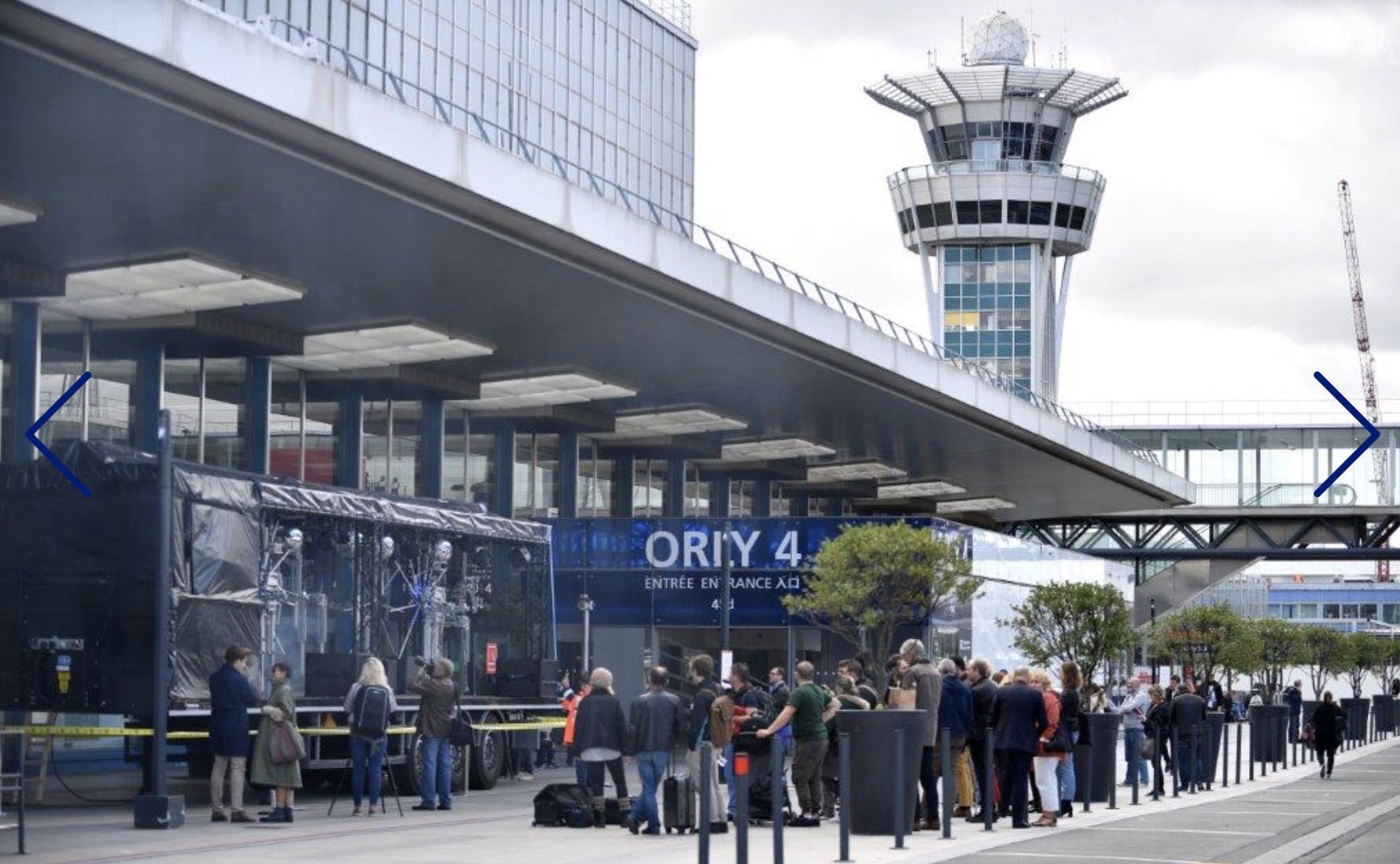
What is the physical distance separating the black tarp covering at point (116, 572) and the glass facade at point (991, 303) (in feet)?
333

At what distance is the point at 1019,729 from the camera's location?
21641mm

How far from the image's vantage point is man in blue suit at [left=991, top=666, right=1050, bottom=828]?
71.0ft

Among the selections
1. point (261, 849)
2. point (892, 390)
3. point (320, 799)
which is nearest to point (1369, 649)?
point (892, 390)

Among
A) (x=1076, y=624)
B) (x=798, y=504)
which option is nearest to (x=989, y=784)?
(x=1076, y=624)

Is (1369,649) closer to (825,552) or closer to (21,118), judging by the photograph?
(825,552)

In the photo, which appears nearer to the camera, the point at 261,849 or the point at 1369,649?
the point at 261,849

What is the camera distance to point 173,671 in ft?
73.8

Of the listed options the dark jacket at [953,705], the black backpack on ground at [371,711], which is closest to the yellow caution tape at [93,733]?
the black backpack on ground at [371,711]

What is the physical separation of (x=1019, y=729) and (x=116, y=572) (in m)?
9.41

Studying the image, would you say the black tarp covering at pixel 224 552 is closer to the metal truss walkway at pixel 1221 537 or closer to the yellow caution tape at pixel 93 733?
the yellow caution tape at pixel 93 733

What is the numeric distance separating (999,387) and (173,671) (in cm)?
3138

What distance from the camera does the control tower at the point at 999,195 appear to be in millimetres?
121812

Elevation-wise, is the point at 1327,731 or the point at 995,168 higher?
the point at 995,168

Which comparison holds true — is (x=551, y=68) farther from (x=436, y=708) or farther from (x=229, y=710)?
(x=229, y=710)
